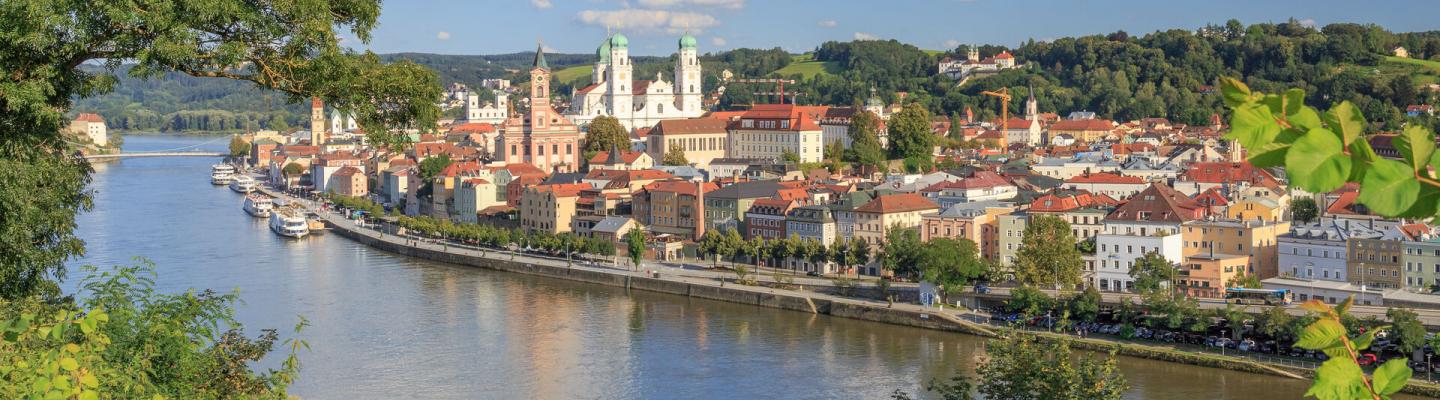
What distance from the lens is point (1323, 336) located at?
2.78 ft

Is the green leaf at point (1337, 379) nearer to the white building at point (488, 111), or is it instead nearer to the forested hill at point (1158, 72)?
the forested hill at point (1158, 72)

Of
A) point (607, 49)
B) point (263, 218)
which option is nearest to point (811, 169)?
point (263, 218)

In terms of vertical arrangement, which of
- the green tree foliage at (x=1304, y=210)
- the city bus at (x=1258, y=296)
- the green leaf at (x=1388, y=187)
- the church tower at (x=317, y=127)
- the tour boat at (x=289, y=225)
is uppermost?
the church tower at (x=317, y=127)

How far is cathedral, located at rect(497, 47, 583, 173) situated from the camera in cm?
2102

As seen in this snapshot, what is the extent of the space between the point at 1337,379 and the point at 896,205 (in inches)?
497

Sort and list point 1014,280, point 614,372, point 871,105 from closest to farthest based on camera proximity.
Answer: point 614,372
point 1014,280
point 871,105

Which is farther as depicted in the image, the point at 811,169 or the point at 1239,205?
the point at 811,169

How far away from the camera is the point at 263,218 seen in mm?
20000

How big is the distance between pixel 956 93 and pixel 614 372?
23.8m

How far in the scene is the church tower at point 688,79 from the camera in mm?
25766

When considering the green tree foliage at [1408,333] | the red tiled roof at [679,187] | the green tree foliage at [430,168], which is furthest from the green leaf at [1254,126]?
the green tree foliage at [430,168]

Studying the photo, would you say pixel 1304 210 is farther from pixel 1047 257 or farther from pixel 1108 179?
pixel 1047 257

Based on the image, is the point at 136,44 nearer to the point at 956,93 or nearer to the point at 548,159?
the point at 548,159

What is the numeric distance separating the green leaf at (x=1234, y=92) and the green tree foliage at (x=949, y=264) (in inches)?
407
